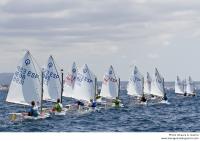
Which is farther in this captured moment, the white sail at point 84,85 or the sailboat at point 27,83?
the white sail at point 84,85

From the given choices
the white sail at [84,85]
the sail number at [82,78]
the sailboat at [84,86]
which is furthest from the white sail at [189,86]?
the sail number at [82,78]

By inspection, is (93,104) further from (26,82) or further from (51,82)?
(26,82)

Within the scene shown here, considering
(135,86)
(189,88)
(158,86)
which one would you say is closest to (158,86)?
(158,86)

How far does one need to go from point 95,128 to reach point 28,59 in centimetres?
1169

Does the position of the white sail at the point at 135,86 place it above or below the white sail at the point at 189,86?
below

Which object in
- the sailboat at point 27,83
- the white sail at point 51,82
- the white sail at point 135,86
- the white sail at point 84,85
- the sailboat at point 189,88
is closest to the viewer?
the sailboat at point 27,83

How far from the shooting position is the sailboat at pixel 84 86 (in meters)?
Answer: 57.1

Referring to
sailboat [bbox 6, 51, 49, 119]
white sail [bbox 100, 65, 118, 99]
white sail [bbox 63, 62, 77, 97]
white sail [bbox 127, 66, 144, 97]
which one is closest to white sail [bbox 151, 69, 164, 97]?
white sail [bbox 127, 66, 144, 97]

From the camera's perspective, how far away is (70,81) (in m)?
60.6

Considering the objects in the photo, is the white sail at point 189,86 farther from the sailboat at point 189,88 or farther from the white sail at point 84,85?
the white sail at point 84,85

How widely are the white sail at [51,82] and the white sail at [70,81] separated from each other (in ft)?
26.0

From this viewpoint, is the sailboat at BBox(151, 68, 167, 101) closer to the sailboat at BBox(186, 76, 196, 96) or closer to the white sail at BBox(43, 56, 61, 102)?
the white sail at BBox(43, 56, 61, 102)

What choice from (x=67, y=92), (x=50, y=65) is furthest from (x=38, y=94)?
(x=67, y=92)

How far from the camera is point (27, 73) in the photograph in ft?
143
